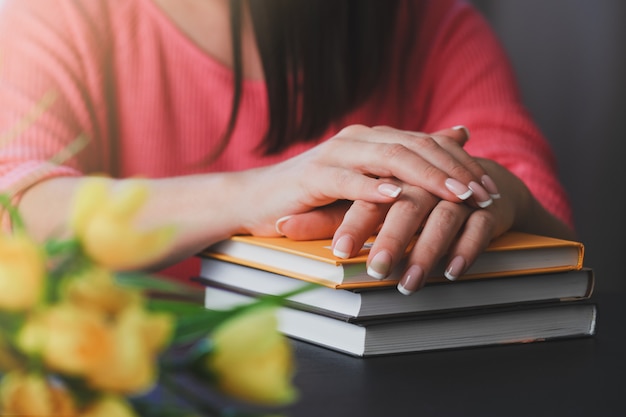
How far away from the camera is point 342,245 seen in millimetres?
611

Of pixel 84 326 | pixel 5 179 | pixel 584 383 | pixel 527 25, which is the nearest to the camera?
pixel 84 326

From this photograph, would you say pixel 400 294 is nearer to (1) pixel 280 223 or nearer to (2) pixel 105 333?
(1) pixel 280 223

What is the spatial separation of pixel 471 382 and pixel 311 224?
22cm

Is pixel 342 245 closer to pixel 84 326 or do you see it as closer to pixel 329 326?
pixel 329 326

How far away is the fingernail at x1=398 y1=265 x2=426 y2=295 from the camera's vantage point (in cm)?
59

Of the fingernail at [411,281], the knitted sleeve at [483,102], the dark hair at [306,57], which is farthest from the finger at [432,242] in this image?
the dark hair at [306,57]

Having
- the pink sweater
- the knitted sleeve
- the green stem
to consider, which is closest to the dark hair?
the pink sweater

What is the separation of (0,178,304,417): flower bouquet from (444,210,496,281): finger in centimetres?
39

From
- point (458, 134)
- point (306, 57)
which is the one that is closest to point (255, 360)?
point (458, 134)

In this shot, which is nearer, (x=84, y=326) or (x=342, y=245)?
(x=84, y=326)

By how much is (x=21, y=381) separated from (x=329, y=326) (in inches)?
15.9

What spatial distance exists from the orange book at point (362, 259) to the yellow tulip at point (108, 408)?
14.3 inches

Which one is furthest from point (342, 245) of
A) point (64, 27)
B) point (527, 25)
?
point (527, 25)

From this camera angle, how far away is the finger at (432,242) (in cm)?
60
